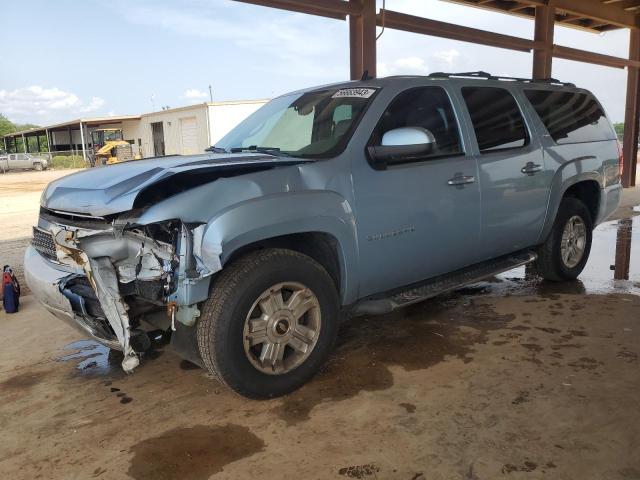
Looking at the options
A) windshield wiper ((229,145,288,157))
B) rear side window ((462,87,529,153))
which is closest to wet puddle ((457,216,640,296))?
rear side window ((462,87,529,153))

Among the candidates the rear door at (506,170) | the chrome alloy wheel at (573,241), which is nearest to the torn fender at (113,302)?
the rear door at (506,170)

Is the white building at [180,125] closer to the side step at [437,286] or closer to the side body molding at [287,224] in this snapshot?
the side step at [437,286]

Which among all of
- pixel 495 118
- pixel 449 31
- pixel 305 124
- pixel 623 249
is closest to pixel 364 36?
pixel 449 31

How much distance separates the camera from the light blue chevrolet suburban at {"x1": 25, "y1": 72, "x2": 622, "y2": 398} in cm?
287

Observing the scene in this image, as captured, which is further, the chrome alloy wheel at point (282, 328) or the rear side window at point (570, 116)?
the rear side window at point (570, 116)

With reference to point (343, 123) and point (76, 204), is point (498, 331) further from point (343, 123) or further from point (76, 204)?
point (76, 204)

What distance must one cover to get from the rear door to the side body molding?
4.55ft

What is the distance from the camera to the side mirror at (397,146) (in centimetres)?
346

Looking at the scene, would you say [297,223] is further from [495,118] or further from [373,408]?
[495,118]

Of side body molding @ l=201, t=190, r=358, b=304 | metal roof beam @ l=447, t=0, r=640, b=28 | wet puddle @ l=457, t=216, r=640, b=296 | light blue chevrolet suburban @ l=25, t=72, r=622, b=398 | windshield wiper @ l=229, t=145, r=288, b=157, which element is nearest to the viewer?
side body molding @ l=201, t=190, r=358, b=304

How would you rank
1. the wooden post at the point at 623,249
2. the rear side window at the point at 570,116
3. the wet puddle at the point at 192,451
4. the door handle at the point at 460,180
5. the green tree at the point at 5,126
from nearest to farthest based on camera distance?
the wet puddle at the point at 192,451
the door handle at the point at 460,180
the rear side window at the point at 570,116
the wooden post at the point at 623,249
the green tree at the point at 5,126

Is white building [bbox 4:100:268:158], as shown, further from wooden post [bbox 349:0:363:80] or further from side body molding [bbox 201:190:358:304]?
side body molding [bbox 201:190:358:304]

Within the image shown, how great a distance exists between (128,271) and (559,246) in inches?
162

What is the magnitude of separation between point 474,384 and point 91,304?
235 cm
